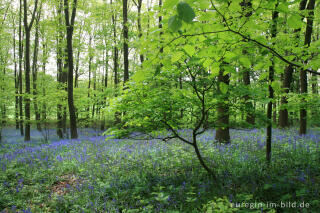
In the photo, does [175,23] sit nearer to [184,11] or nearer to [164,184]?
[184,11]

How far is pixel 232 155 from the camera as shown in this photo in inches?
203

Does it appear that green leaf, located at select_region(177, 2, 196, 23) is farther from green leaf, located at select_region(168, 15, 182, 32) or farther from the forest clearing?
the forest clearing

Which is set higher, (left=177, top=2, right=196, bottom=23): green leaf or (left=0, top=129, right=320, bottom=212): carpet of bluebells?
(left=177, top=2, right=196, bottom=23): green leaf

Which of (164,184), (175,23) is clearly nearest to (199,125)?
(164,184)

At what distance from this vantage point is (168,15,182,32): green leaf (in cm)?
107

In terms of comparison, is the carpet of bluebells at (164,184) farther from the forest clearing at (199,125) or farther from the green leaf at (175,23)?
the green leaf at (175,23)

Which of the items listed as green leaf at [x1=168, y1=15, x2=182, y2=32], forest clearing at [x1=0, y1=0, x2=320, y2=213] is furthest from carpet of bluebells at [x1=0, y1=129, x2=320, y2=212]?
green leaf at [x1=168, y1=15, x2=182, y2=32]

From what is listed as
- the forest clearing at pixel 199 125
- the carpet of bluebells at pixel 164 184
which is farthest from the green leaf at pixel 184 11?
the carpet of bluebells at pixel 164 184

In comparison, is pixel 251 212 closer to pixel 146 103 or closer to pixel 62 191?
pixel 146 103

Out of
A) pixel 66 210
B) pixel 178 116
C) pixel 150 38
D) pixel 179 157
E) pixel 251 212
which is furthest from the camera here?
pixel 179 157

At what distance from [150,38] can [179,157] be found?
4335mm

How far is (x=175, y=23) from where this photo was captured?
1079 mm

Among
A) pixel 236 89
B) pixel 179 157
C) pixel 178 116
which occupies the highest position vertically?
pixel 236 89

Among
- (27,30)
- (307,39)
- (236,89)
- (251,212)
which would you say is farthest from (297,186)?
(27,30)
